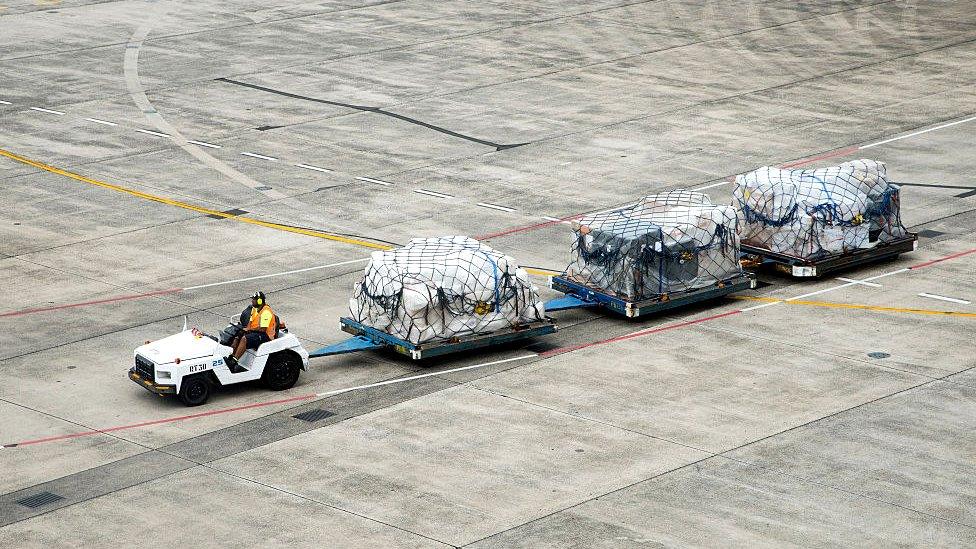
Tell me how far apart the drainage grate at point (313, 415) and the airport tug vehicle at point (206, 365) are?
3.96ft

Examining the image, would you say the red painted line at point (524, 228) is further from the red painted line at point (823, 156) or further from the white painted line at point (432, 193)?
the red painted line at point (823, 156)

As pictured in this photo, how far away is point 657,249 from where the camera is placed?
28844 mm

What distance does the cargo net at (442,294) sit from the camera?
26.9m

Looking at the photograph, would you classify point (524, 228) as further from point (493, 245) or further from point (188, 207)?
point (188, 207)

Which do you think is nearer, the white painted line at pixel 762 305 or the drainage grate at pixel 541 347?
the drainage grate at pixel 541 347

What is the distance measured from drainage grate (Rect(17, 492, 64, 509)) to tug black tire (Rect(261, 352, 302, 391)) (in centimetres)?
484

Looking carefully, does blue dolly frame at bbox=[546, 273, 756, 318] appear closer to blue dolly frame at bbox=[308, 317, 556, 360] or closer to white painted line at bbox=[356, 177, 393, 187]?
blue dolly frame at bbox=[308, 317, 556, 360]

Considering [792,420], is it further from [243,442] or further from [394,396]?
[243,442]

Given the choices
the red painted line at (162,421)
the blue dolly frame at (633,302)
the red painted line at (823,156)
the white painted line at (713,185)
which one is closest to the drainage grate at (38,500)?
the red painted line at (162,421)

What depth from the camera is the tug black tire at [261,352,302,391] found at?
25938 millimetres

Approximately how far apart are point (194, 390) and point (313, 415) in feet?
6.73

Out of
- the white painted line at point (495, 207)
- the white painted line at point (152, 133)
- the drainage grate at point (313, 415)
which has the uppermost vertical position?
the white painted line at point (152, 133)

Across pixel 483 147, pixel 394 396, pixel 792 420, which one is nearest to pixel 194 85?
pixel 483 147

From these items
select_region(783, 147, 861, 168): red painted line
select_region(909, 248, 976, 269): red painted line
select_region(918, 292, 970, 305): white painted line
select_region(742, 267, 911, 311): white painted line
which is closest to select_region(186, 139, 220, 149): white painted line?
select_region(783, 147, 861, 168): red painted line
